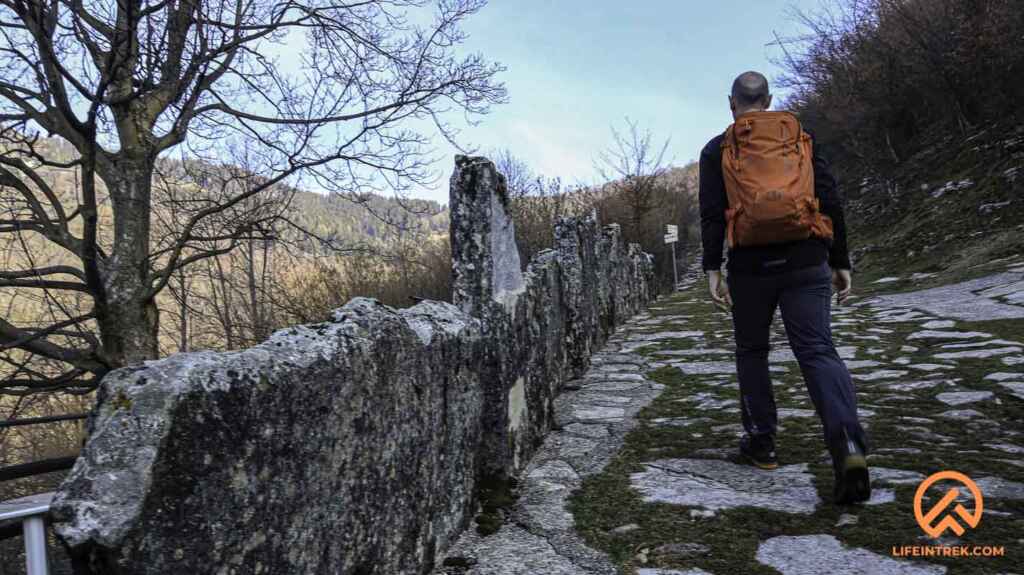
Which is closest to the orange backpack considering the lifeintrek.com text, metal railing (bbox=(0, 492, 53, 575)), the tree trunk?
the lifeintrek.com text

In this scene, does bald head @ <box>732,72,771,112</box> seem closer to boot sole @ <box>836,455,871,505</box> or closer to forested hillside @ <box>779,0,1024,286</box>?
boot sole @ <box>836,455,871,505</box>

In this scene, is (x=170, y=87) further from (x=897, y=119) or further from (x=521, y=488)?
(x=897, y=119)

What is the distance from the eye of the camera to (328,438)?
166cm

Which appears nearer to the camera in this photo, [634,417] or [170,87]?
[634,417]

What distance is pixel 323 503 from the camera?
163 centimetres

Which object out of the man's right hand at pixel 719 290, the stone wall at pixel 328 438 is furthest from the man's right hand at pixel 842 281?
the stone wall at pixel 328 438

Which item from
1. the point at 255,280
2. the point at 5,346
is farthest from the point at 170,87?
the point at 255,280

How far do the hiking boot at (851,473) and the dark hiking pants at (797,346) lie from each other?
0.11ft

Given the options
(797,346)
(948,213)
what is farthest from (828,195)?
(948,213)

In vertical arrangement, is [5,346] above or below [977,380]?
above

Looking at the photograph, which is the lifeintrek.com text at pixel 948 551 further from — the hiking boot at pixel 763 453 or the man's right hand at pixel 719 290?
the man's right hand at pixel 719 290

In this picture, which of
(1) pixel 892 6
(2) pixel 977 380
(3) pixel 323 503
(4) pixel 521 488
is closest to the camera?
(3) pixel 323 503

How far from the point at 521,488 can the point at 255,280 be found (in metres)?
8.87

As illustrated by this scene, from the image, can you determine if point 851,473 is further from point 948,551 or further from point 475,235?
point 475,235
